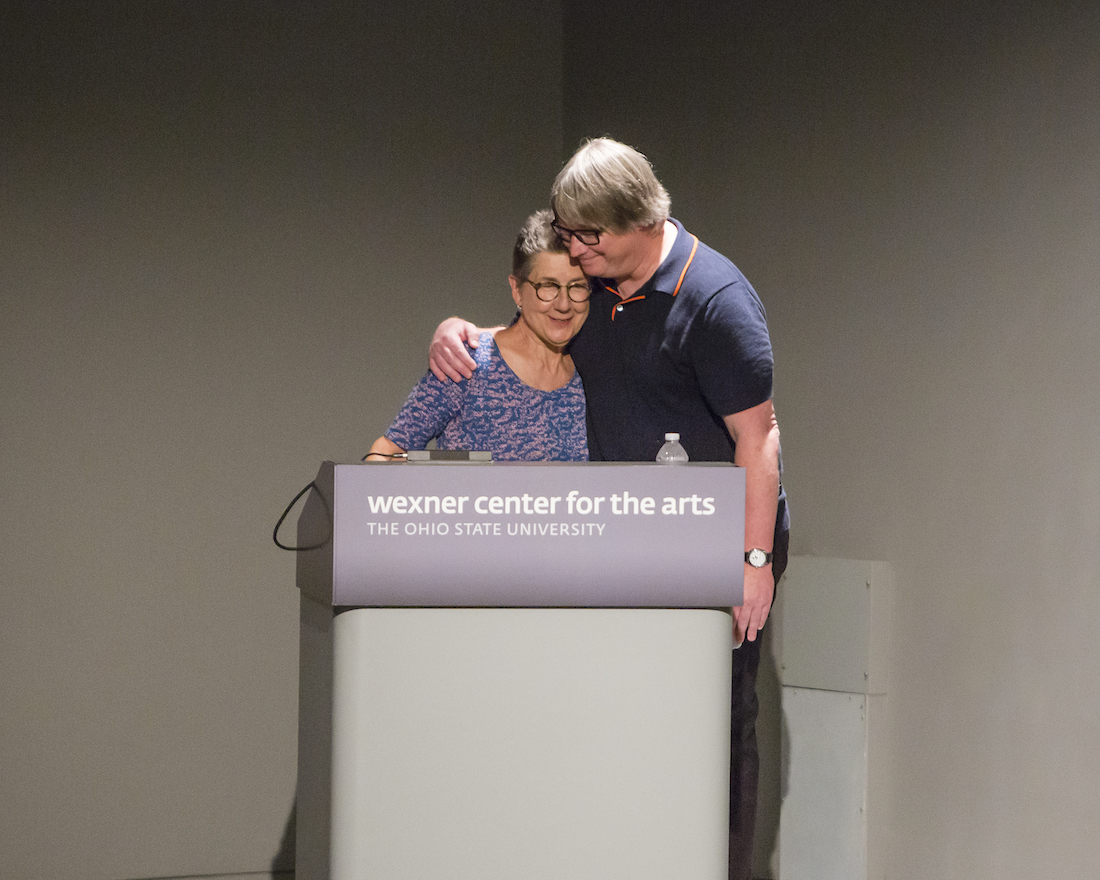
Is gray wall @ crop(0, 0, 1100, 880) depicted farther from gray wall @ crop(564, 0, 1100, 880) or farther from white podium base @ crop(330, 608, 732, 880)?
white podium base @ crop(330, 608, 732, 880)

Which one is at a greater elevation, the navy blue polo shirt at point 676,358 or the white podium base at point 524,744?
the navy blue polo shirt at point 676,358

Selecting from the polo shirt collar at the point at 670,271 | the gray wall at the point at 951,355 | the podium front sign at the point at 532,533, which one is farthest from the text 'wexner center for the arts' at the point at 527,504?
→ the gray wall at the point at 951,355

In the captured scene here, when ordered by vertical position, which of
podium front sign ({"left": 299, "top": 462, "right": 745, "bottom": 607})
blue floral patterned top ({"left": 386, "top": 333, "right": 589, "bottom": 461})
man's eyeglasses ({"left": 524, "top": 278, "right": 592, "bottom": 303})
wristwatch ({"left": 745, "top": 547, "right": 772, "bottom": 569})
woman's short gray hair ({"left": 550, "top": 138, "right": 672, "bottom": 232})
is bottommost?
wristwatch ({"left": 745, "top": 547, "right": 772, "bottom": 569})

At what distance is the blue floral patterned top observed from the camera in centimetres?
213

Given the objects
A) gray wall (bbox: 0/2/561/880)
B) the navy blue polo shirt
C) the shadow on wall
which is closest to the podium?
the navy blue polo shirt

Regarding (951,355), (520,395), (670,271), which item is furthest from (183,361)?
(951,355)

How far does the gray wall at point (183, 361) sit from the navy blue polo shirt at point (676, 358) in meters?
1.49

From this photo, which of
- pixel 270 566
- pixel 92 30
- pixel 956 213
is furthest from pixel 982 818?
pixel 92 30

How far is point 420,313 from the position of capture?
360 cm

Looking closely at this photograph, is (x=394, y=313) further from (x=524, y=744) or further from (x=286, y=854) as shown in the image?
(x=524, y=744)

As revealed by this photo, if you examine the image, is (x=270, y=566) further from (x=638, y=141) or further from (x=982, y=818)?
(x=982, y=818)

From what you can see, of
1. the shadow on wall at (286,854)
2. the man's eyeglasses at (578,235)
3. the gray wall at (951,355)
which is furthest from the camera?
the shadow on wall at (286,854)

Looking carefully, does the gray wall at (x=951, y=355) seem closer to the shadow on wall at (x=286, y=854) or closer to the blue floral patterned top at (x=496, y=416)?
the blue floral patterned top at (x=496, y=416)

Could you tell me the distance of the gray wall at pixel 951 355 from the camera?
85.9 inches
